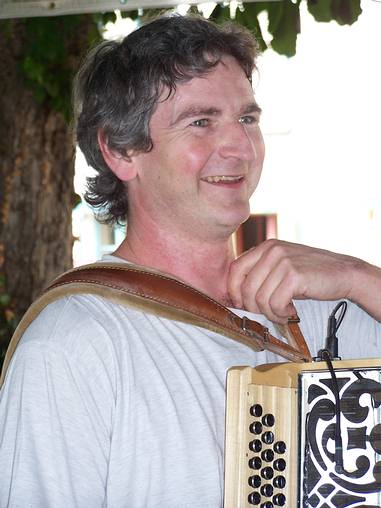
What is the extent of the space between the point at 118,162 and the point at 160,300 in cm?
45

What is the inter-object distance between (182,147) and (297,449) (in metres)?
0.77

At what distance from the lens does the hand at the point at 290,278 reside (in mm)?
2053

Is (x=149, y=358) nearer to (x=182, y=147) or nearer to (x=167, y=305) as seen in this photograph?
(x=167, y=305)

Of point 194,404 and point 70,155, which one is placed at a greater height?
point 70,155

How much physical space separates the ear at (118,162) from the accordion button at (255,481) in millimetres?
835

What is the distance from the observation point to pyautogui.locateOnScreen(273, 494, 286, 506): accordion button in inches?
71.9

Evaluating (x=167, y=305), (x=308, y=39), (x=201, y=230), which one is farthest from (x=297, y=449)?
(x=308, y=39)

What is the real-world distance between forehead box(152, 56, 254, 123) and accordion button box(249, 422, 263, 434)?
2.47ft

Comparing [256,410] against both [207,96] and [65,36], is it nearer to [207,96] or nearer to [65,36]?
[207,96]

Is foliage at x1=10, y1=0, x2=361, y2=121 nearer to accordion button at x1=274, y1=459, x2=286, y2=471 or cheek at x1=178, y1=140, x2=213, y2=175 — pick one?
cheek at x1=178, y1=140, x2=213, y2=175

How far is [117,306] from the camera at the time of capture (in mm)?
2090

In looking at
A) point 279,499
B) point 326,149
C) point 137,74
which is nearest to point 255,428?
point 279,499

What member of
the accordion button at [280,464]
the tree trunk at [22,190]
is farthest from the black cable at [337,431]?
the tree trunk at [22,190]

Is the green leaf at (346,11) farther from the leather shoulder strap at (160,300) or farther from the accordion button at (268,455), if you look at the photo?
the accordion button at (268,455)
